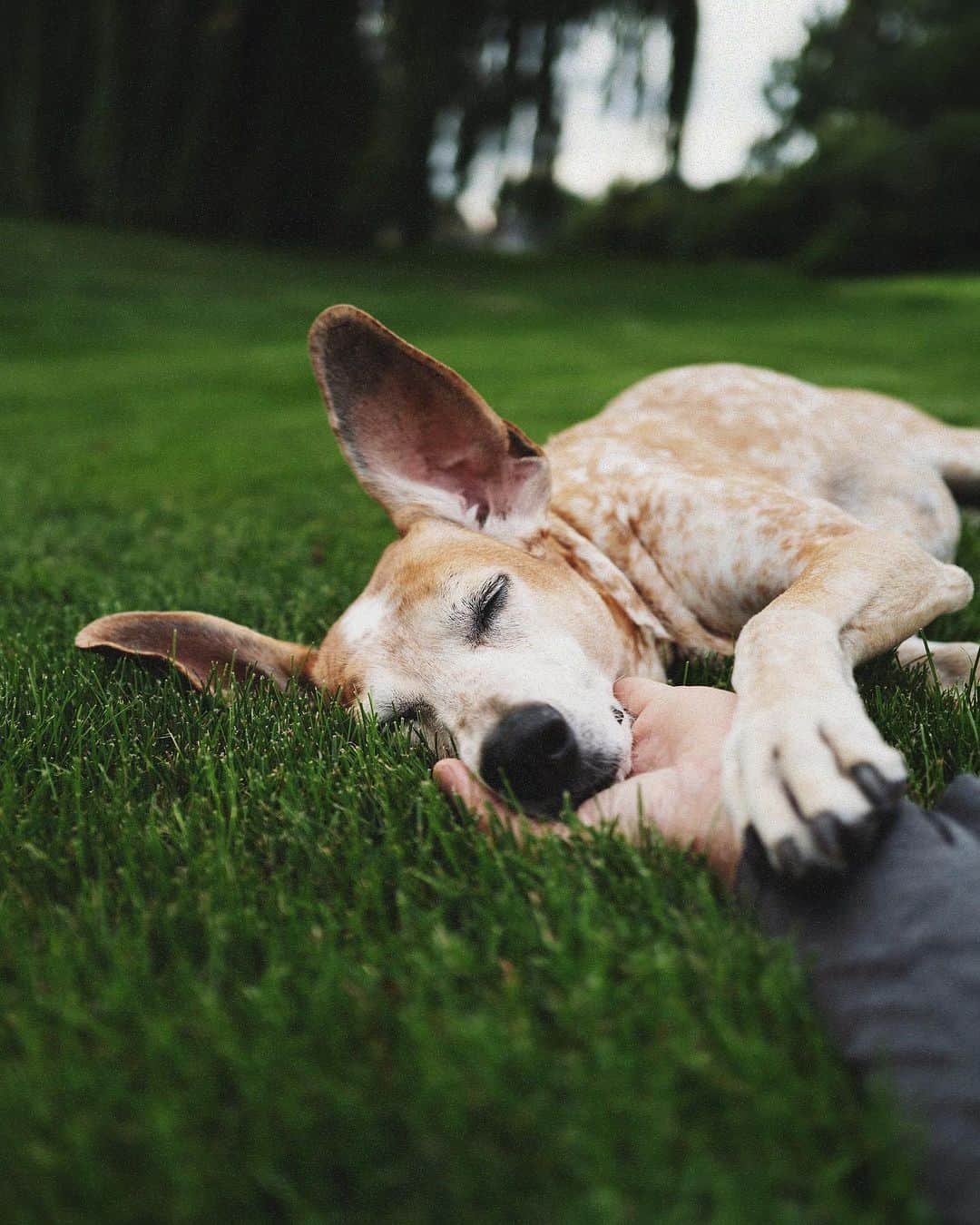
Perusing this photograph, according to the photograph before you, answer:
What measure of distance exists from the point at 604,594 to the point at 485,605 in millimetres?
481

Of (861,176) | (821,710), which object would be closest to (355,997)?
(821,710)

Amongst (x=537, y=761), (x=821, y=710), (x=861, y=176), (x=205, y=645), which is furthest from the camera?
(x=861, y=176)

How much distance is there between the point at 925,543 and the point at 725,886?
2485mm

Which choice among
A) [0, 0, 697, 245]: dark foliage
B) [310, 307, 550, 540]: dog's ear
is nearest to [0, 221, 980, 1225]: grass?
[310, 307, 550, 540]: dog's ear

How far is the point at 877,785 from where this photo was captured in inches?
58.4

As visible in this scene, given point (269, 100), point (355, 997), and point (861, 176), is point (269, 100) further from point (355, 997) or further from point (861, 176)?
point (355, 997)

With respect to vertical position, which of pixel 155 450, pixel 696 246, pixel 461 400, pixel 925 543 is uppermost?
pixel 696 246

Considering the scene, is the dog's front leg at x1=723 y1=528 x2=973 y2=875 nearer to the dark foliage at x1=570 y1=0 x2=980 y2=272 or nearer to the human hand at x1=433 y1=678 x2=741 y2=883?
the human hand at x1=433 y1=678 x2=741 y2=883

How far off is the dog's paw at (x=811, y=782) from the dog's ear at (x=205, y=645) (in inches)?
57.4

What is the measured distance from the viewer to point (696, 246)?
33781 mm

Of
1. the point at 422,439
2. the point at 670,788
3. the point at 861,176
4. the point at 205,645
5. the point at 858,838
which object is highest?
the point at 861,176

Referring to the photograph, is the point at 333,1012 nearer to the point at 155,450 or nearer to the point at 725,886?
the point at 725,886

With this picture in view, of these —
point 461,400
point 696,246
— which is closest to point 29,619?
point 461,400

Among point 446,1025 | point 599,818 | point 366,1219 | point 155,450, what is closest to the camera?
point 366,1219
